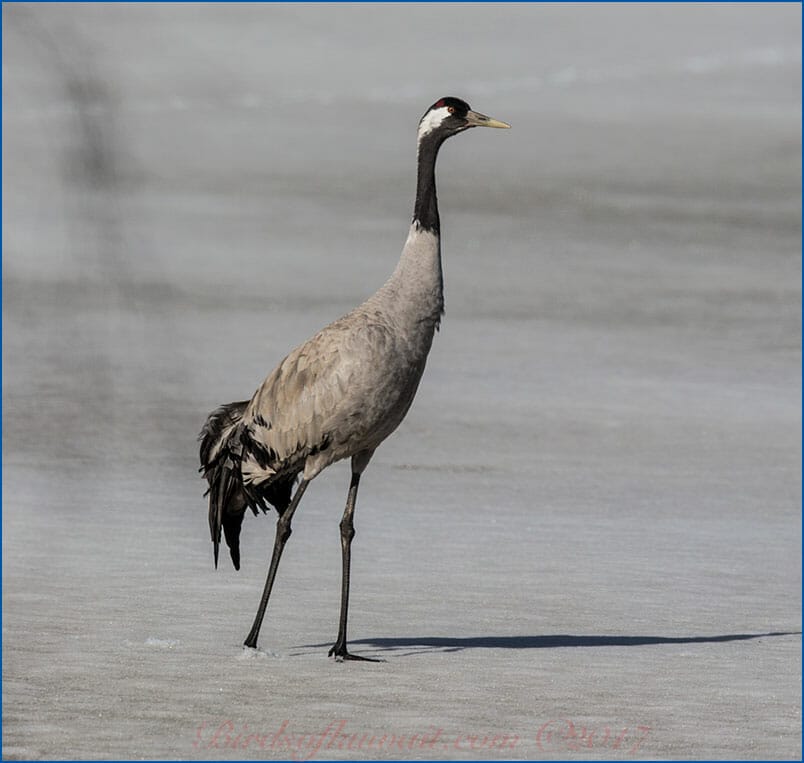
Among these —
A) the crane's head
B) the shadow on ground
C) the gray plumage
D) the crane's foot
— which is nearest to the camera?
the gray plumage

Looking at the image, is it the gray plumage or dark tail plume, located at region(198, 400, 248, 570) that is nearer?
the gray plumage

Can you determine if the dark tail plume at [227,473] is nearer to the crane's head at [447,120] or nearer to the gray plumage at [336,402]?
the gray plumage at [336,402]

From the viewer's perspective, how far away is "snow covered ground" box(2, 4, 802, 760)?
1234mm

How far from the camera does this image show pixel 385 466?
10789mm

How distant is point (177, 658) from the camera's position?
586 centimetres

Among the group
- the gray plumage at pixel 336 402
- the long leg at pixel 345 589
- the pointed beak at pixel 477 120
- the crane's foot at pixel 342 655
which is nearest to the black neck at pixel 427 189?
the gray plumage at pixel 336 402

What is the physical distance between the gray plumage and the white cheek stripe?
12.3 inches

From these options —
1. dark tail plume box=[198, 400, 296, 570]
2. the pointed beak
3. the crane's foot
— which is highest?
the pointed beak

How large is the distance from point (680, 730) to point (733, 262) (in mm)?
16916

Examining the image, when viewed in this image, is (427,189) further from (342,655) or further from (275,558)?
(342,655)

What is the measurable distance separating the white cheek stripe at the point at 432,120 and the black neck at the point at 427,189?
33mm

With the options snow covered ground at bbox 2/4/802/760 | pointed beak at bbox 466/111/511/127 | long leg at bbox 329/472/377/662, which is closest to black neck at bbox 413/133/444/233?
pointed beak at bbox 466/111/511/127

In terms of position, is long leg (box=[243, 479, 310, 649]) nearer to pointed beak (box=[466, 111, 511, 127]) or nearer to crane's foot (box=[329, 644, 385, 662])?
crane's foot (box=[329, 644, 385, 662])

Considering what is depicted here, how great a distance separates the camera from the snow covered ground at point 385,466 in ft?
4.05
